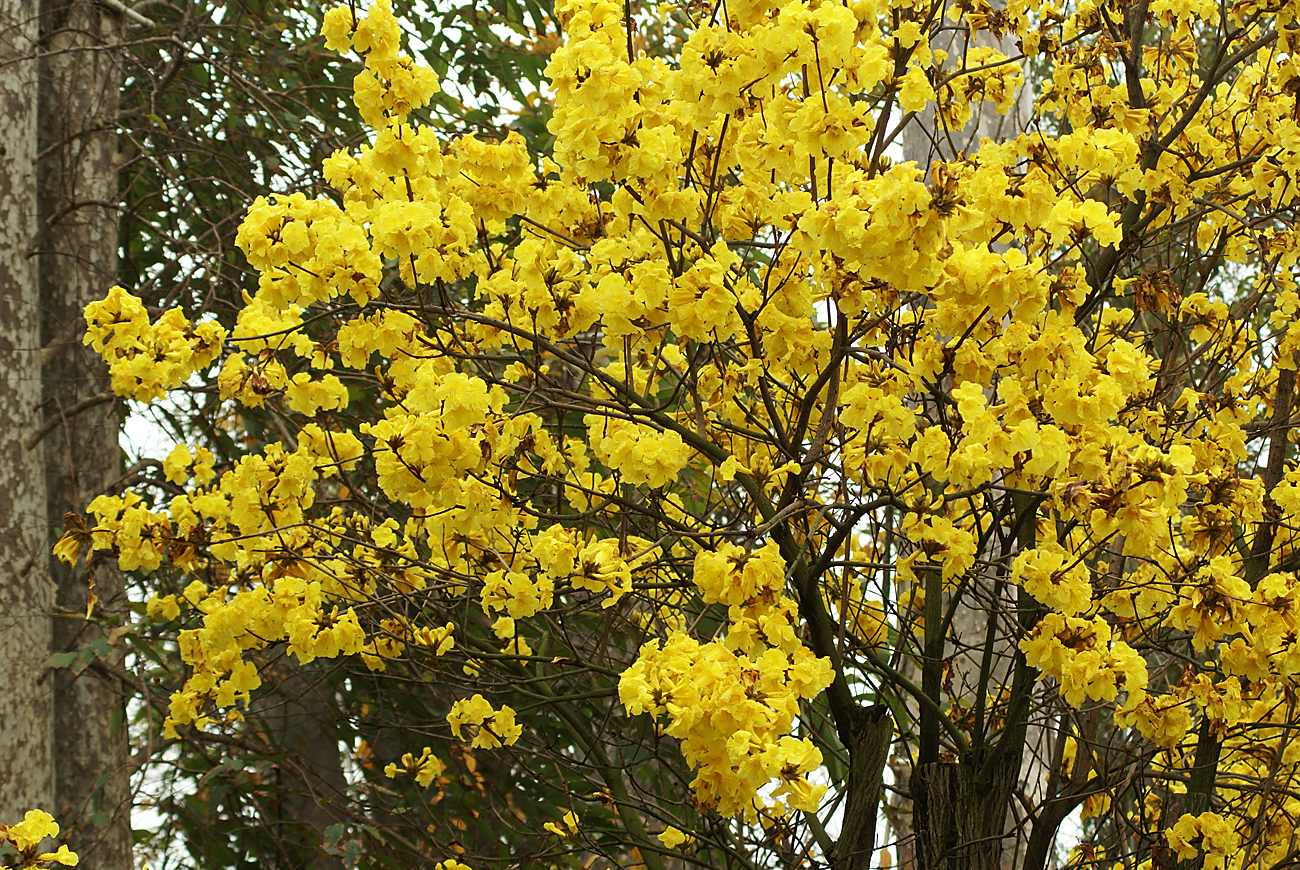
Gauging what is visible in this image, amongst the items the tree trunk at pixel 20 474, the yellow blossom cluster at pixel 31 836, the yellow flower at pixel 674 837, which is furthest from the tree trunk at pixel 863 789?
the tree trunk at pixel 20 474

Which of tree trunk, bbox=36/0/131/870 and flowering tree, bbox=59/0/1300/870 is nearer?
flowering tree, bbox=59/0/1300/870

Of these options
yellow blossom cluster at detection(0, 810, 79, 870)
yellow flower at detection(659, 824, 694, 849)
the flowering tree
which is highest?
the flowering tree

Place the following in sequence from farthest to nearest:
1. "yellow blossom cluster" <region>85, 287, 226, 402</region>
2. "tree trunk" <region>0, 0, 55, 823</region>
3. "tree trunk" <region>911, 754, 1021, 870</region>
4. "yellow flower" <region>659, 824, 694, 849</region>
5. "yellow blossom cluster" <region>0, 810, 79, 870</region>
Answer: "tree trunk" <region>0, 0, 55, 823</region>
"yellow flower" <region>659, 824, 694, 849</region>
"tree trunk" <region>911, 754, 1021, 870</region>
"yellow blossom cluster" <region>85, 287, 226, 402</region>
"yellow blossom cluster" <region>0, 810, 79, 870</region>

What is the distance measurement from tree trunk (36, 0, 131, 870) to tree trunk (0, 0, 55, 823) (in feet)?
0.32

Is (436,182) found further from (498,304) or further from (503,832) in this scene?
(503,832)

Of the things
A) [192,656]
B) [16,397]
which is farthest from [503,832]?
[16,397]

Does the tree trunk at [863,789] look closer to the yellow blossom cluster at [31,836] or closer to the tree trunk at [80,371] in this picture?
the yellow blossom cluster at [31,836]

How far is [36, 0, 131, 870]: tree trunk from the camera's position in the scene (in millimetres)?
4184

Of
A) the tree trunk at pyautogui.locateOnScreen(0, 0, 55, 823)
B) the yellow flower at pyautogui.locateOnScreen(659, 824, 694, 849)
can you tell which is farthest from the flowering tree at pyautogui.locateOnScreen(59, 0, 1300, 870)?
the tree trunk at pyautogui.locateOnScreen(0, 0, 55, 823)

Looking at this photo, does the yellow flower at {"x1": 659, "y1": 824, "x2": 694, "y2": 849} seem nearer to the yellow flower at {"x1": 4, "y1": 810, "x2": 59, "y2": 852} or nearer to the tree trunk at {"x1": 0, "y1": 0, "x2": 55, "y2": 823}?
the yellow flower at {"x1": 4, "y1": 810, "x2": 59, "y2": 852}

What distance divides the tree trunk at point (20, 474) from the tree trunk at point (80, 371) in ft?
0.32

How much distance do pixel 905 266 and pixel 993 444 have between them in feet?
1.37

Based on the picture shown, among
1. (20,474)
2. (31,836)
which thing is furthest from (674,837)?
(20,474)

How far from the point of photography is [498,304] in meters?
2.98
